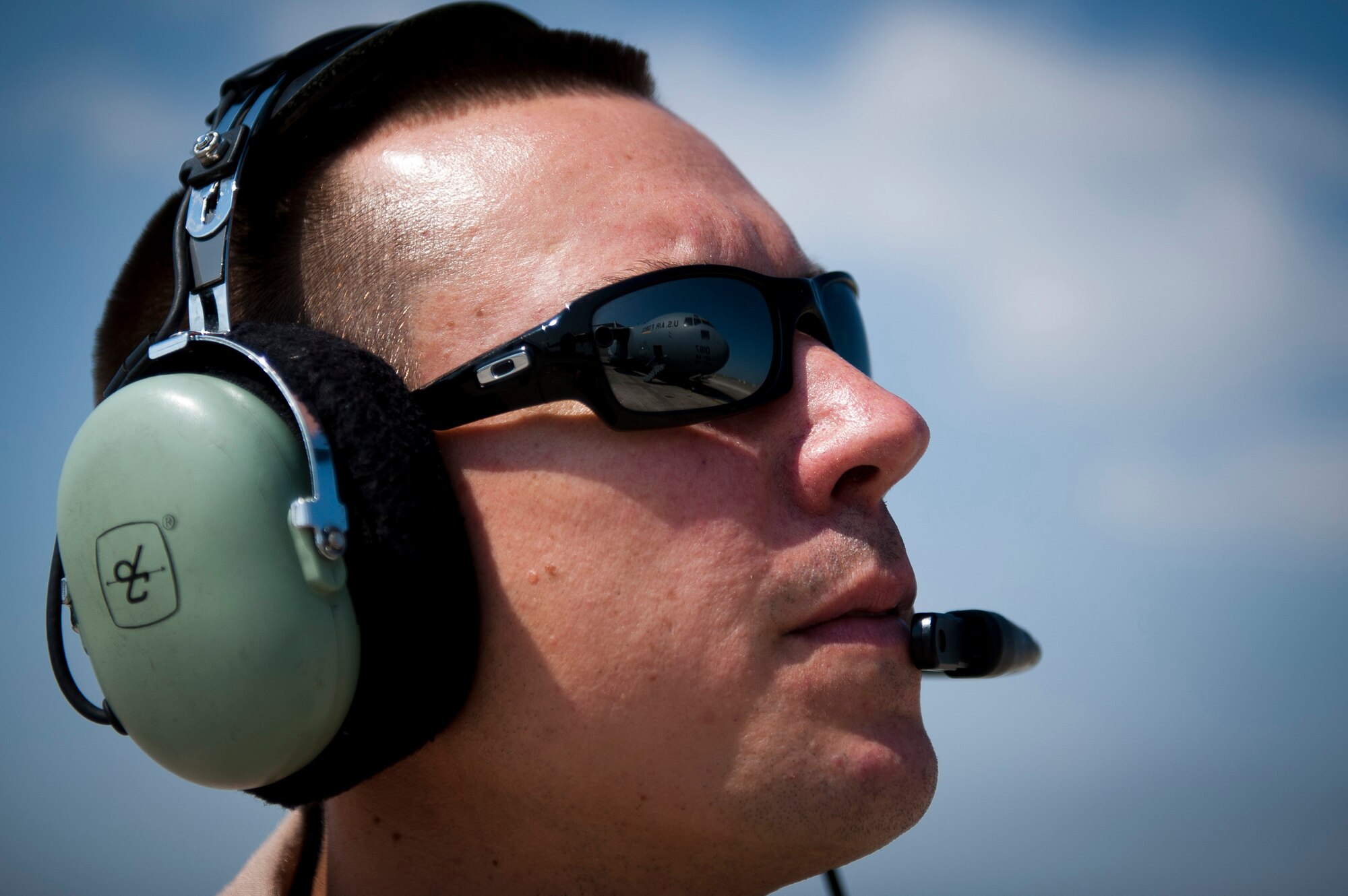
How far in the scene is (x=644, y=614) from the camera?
5.55 ft

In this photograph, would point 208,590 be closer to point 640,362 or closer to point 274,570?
point 274,570

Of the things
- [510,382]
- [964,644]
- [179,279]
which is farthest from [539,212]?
[964,644]

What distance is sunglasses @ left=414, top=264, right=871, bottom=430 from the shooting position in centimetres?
176

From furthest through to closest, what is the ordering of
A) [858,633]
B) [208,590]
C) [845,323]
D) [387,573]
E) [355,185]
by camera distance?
1. [845,323]
2. [355,185]
3. [858,633]
4. [387,573]
5. [208,590]

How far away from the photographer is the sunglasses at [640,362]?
5.79 ft

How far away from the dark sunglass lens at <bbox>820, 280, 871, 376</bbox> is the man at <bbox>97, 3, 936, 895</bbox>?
0.39 ft

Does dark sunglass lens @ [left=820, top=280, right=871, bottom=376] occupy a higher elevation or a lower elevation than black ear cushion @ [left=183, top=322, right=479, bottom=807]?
higher

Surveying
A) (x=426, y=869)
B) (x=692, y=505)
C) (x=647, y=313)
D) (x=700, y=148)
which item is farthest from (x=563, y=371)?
(x=426, y=869)

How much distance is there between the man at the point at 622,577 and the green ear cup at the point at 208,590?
0.21 metres

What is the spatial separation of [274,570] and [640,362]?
27.6 inches

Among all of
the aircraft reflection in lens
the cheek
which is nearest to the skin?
the cheek

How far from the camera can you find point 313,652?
5.02 ft

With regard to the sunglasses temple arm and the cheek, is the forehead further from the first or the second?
the cheek

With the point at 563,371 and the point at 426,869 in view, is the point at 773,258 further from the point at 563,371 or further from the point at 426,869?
the point at 426,869
